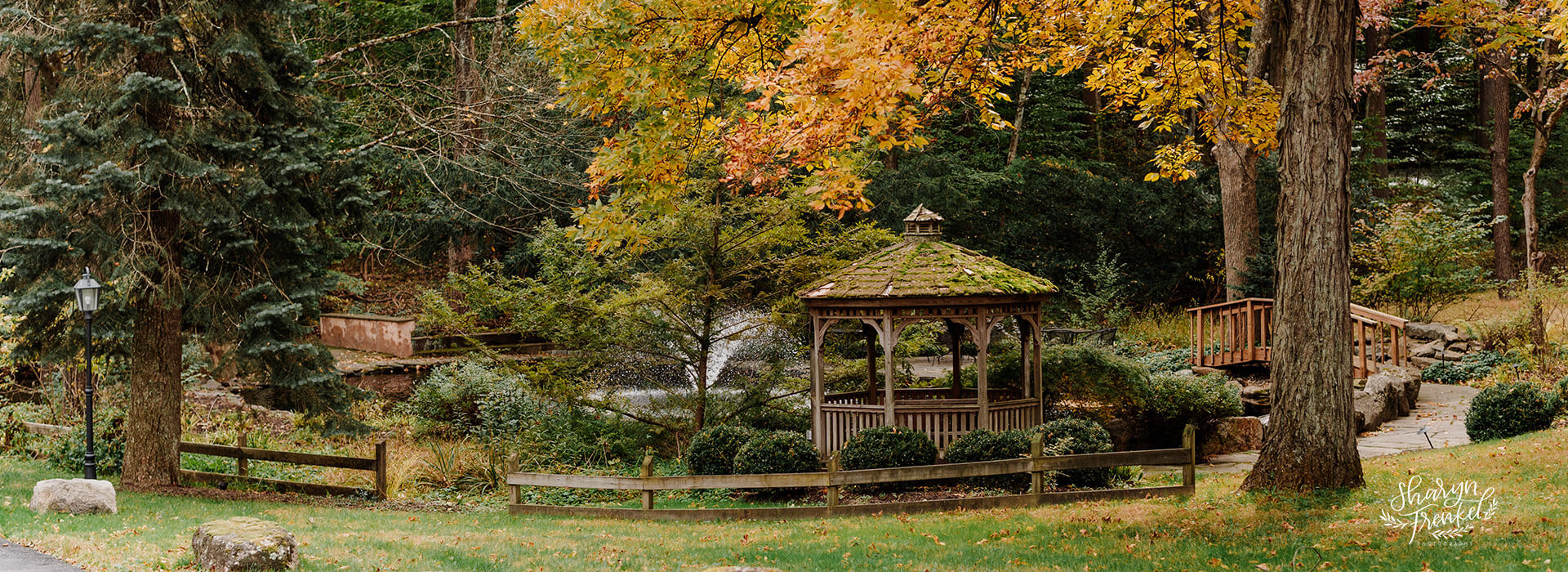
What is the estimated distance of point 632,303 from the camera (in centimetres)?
1483

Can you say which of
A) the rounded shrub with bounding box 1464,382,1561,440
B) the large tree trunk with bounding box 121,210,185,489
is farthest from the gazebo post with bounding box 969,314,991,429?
the large tree trunk with bounding box 121,210,185,489

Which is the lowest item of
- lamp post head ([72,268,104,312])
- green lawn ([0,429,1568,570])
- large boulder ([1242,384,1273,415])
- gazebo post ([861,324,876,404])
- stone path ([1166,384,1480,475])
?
green lawn ([0,429,1568,570])

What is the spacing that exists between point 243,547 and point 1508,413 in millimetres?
13050

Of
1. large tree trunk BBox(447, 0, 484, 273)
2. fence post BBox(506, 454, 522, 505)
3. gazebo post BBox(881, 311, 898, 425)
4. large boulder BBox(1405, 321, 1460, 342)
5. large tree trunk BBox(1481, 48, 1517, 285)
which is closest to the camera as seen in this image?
fence post BBox(506, 454, 522, 505)

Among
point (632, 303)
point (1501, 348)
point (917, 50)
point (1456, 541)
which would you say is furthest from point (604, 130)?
point (1456, 541)

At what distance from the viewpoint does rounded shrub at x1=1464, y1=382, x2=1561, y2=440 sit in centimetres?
1263

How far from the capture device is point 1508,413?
497 inches

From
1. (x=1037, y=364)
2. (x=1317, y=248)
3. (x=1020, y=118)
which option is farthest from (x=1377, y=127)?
(x=1317, y=248)

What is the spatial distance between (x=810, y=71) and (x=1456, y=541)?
635 cm

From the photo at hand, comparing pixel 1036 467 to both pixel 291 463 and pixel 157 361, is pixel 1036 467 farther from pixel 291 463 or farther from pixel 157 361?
pixel 157 361

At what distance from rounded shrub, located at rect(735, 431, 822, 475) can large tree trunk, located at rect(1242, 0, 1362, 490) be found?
16.1ft

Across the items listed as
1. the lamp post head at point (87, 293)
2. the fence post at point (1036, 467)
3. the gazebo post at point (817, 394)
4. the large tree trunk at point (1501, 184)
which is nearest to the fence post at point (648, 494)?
the gazebo post at point (817, 394)

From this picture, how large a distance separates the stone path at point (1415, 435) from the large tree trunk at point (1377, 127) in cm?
1375

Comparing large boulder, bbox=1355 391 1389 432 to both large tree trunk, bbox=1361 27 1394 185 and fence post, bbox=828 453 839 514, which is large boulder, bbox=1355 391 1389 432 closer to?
fence post, bbox=828 453 839 514
